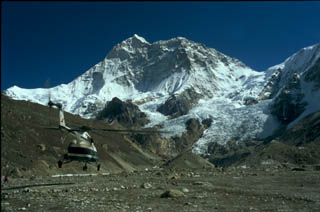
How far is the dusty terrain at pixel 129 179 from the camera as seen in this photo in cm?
2478

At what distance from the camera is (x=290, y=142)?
188 metres

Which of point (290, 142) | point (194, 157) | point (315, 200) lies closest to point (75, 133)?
point (315, 200)

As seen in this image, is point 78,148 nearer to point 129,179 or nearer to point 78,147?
point 78,147

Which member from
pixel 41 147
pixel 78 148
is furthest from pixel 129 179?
pixel 41 147

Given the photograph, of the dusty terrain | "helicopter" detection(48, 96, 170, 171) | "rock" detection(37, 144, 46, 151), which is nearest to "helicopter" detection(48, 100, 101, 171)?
"helicopter" detection(48, 96, 170, 171)

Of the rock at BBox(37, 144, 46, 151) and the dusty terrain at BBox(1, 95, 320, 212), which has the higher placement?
the rock at BBox(37, 144, 46, 151)

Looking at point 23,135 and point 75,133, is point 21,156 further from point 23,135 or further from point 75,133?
point 75,133

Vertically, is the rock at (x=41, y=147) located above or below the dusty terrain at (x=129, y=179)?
above

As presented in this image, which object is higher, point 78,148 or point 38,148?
point 38,148

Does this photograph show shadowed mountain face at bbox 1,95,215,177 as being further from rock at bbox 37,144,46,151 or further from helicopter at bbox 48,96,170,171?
helicopter at bbox 48,96,170,171

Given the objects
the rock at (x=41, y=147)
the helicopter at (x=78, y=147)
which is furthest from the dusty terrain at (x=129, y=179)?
the helicopter at (x=78, y=147)

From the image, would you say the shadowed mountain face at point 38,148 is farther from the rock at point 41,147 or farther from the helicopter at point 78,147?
the helicopter at point 78,147

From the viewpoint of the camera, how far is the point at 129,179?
5288 centimetres

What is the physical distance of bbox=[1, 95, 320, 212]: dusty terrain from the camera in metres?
24.8
